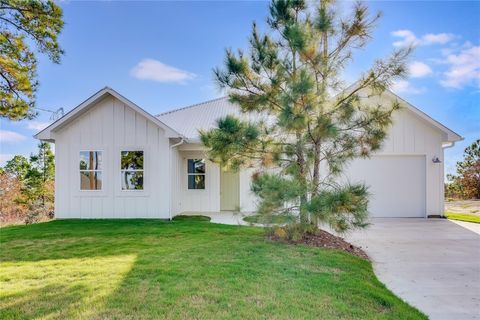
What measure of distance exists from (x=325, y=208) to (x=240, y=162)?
241 centimetres

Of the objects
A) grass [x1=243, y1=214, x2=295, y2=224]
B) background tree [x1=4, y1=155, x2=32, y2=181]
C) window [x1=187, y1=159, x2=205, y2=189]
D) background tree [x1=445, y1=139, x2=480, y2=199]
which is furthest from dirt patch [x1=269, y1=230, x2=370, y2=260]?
background tree [x1=4, y1=155, x2=32, y2=181]

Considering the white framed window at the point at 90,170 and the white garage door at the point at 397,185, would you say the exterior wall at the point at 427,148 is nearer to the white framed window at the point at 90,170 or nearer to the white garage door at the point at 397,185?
the white garage door at the point at 397,185

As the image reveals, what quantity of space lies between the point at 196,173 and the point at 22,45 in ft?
23.9

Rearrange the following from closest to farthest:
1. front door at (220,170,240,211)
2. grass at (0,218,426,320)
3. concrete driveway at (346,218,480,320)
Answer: grass at (0,218,426,320) → concrete driveway at (346,218,480,320) → front door at (220,170,240,211)

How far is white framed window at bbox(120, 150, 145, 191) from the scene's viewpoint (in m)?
10.8

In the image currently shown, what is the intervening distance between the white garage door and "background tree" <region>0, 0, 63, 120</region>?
11.9 metres

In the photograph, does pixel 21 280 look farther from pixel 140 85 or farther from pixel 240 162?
pixel 140 85

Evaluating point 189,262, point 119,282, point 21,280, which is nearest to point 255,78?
point 189,262

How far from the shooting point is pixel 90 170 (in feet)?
35.4

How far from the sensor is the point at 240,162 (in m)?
7.39

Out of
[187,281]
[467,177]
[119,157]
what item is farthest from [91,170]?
[467,177]

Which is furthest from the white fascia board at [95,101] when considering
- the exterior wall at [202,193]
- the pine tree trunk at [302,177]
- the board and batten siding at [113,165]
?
the pine tree trunk at [302,177]

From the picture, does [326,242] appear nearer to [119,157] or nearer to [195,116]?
[119,157]

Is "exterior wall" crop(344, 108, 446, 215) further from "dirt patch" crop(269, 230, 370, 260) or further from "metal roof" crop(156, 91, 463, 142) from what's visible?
"dirt patch" crop(269, 230, 370, 260)
